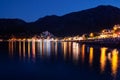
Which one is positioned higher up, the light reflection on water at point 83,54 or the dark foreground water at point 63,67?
the light reflection on water at point 83,54

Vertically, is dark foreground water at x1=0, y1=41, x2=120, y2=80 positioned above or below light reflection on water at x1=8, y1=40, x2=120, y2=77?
Result: below

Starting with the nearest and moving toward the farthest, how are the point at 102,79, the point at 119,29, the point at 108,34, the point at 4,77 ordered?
1. the point at 102,79
2. the point at 4,77
3. the point at 119,29
4. the point at 108,34

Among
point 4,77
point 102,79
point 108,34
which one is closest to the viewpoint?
point 102,79

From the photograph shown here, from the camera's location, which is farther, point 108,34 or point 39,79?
point 108,34

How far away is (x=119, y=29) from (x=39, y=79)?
331 feet

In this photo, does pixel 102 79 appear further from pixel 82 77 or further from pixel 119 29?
pixel 119 29

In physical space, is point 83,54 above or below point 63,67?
above

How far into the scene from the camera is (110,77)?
2584cm

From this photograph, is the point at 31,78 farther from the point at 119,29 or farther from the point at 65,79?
the point at 119,29

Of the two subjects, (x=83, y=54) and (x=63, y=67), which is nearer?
(x=63, y=67)

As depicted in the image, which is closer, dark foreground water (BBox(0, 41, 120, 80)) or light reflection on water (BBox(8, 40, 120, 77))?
dark foreground water (BBox(0, 41, 120, 80))

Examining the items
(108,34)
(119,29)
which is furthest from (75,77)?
(108,34)

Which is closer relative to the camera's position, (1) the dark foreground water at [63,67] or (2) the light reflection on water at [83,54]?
(1) the dark foreground water at [63,67]

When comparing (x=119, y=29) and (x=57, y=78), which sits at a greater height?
(x=119, y=29)
